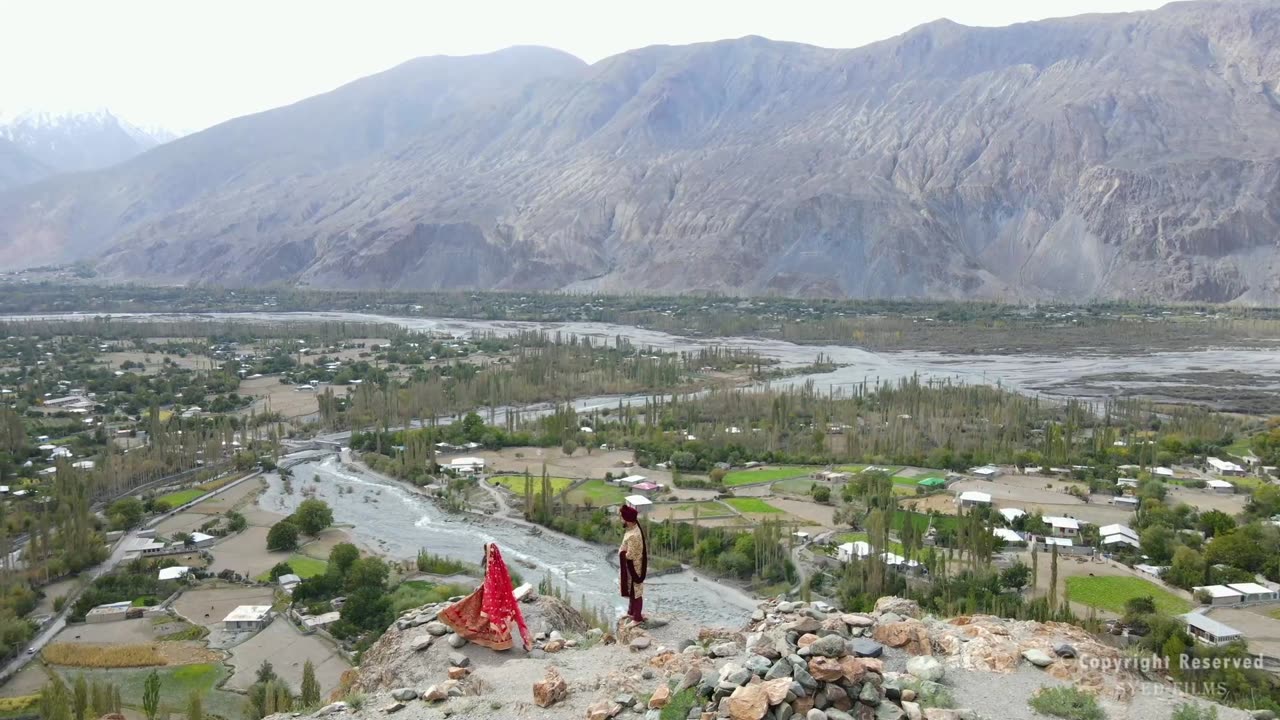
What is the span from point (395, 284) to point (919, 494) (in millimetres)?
142703

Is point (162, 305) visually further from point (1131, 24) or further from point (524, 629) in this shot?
point (1131, 24)

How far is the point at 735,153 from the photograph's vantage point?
647 feet

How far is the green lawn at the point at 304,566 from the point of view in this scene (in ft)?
114

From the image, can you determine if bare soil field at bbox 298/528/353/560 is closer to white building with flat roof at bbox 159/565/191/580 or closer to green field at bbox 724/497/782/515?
white building with flat roof at bbox 159/565/191/580

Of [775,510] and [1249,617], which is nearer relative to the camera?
[1249,617]

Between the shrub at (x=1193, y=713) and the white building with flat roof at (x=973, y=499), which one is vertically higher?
the shrub at (x=1193, y=713)

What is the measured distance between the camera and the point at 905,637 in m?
14.0

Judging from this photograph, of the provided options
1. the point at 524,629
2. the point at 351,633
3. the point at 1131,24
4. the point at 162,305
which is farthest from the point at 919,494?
the point at 1131,24

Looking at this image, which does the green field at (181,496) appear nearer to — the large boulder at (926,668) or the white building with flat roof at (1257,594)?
the large boulder at (926,668)

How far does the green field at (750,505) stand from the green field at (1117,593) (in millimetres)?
13540

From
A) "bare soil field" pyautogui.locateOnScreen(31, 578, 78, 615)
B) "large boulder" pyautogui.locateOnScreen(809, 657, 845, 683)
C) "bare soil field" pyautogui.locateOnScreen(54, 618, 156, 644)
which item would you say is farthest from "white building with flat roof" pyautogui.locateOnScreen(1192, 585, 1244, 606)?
"bare soil field" pyautogui.locateOnScreen(31, 578, 78, 615)

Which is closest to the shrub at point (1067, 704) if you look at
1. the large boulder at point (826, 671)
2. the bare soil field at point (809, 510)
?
the large boulder at point (826, 671)

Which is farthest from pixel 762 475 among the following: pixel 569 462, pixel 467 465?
pixel 467 465

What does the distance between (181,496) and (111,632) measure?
17.8 meters
